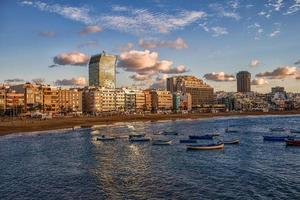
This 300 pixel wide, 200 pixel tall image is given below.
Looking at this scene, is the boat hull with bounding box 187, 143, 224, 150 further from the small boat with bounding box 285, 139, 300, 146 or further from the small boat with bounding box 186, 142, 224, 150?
the small boat with bounding box 285, 139, 300, 146

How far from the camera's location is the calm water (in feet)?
148

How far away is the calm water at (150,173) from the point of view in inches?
1777

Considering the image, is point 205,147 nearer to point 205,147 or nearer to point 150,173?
point 205,147

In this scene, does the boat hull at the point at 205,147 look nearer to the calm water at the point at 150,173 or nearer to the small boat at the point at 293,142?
the calm water at the point at 150,173

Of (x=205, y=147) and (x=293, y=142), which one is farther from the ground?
(x=293, y=142)

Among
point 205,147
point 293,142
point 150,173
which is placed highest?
point 293,142

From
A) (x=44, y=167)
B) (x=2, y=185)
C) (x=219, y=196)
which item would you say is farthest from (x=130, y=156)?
(x=219, y=196)

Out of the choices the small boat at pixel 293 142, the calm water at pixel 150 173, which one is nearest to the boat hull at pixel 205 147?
the calm water at pixel 150 173

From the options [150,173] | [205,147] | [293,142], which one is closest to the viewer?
[150,173]

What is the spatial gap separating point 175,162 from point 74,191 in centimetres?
2351

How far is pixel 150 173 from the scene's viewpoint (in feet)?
186

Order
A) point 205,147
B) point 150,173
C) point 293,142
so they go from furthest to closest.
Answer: point 293,142, point 205,147, point 150,173

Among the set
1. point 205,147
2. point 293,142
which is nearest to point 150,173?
point 205,147

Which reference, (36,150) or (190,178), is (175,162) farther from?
(36,150)
